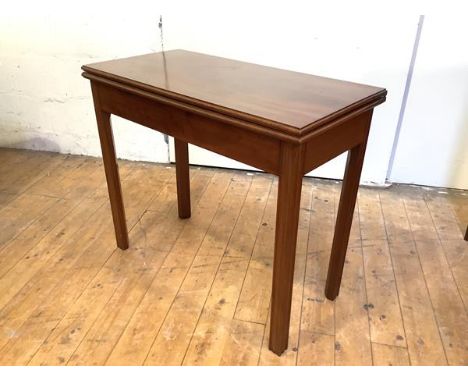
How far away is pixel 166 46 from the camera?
2209 mm

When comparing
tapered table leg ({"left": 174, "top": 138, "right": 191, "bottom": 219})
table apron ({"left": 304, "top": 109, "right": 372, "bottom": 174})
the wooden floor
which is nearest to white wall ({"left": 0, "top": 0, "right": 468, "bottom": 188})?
the wooden floor

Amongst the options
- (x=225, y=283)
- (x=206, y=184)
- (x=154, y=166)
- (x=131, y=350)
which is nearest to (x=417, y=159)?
(x=206, y=184)

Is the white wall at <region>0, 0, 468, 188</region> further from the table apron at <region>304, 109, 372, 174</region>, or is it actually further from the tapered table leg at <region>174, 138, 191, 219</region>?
the table apron at <region>304, 109, 372, 174</region>

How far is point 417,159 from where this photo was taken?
2217mm

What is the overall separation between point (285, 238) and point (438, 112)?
4.69 ft

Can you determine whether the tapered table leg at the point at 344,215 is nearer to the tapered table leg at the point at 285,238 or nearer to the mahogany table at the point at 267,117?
the mahogany table at the point at 267,117

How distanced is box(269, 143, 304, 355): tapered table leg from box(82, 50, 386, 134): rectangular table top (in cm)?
10

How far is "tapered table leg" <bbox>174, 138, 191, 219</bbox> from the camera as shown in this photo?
1.77 metres
